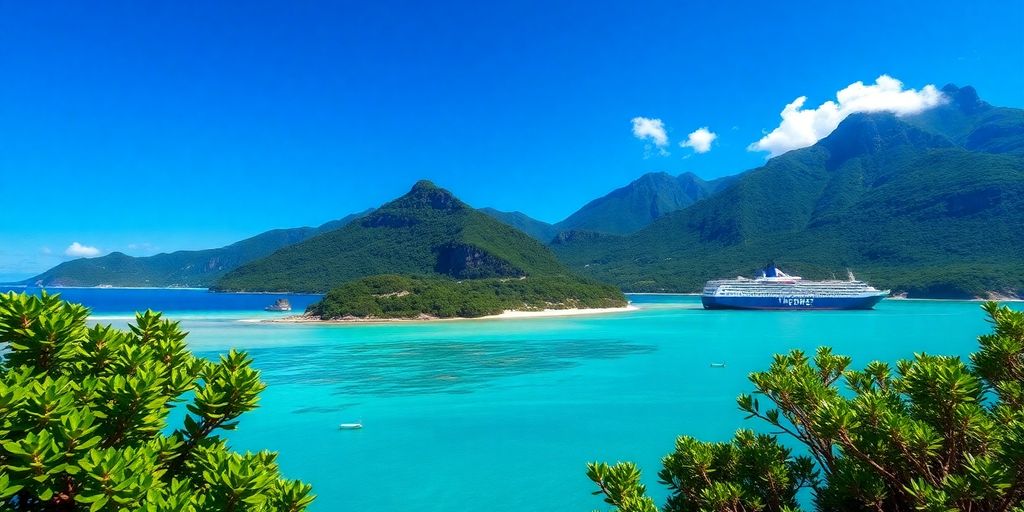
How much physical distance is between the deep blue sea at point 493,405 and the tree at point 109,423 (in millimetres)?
10897

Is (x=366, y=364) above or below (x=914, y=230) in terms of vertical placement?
below

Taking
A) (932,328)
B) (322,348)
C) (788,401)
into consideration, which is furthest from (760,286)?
(788,401)

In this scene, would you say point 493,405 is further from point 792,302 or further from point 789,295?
point 789,295

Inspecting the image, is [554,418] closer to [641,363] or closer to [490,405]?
[490,405]

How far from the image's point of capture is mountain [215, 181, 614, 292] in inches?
4896

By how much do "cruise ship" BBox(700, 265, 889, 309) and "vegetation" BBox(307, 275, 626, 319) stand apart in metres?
19.9

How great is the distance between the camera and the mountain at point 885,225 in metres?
120

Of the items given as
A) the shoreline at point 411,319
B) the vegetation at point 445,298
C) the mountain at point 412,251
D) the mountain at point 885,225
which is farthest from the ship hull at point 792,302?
the mountain at point 412,251

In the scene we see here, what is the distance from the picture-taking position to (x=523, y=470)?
15.4 m

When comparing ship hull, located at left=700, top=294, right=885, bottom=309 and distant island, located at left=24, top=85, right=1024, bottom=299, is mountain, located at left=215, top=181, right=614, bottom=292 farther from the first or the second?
ship hull, located at left=700, top=294, right=885, bottom=309

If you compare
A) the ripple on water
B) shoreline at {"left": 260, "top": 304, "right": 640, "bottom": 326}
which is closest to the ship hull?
shoreline at {"left": 260, "top": 304, "right": 640, "bottom": 326}

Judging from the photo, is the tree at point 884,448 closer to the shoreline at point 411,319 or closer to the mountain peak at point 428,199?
the shoreline at point 411,319

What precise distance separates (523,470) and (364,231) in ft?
525

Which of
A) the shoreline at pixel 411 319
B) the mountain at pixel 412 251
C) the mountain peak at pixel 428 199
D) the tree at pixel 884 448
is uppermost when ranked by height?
the mountain peak at pixel 428 199
